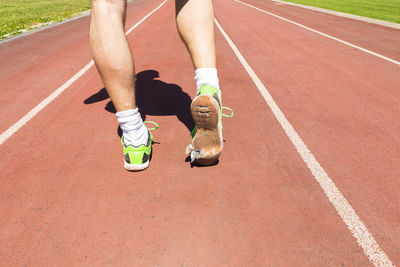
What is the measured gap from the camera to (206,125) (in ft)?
6.65

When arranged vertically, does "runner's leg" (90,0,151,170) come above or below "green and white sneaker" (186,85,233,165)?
above

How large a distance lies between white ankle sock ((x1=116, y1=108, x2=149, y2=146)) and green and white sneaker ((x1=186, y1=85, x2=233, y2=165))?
0.42 meters

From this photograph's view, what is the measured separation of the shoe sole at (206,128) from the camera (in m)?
1.94

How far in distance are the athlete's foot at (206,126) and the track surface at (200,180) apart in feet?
0.69

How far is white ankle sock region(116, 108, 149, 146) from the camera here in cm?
213

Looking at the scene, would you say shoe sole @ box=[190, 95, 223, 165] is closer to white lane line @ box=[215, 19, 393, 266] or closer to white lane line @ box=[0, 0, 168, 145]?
white lane line @ box=[215, 19, 393, 266]

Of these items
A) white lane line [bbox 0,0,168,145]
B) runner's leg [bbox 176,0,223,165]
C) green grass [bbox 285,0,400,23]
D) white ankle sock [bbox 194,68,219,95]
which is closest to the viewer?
runner's leg [bbox 176,0,223,165]

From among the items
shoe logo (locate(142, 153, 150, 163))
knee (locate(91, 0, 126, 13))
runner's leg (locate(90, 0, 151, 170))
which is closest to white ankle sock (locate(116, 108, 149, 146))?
runner's leg (locate(90, 0, 151, 170))

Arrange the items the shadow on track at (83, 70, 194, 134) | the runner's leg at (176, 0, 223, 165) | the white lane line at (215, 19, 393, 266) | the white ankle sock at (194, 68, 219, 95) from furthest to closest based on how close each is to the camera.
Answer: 1. the shadow on track at (83, 70, 194, 134)
2. the white ankle sock at (194, 68, 219, 95)
3. the runner's leg at (176, 0, 223, 165)
4. the white lane line at (215, 19, 393, 266)

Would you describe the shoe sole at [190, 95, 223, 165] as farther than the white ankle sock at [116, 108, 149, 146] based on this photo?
No

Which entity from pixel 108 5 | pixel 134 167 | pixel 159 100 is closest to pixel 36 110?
pixel 159 100

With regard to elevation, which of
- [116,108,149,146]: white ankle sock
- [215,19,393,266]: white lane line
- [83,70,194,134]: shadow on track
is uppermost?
[116,108,149,146]: white ankle sock

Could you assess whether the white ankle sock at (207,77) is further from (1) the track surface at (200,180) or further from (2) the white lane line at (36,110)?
(2) the white lane line at (36,110)

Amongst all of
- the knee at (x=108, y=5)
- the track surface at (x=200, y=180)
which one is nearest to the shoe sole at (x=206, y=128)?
the track surface at (x=200, y=180)
